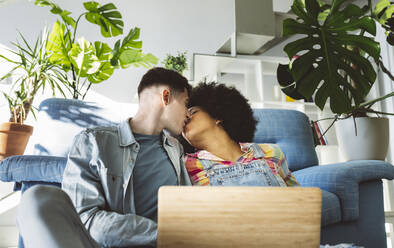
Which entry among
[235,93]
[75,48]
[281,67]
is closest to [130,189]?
[235,93]

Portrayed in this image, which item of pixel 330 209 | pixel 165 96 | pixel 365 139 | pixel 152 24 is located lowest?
pixel 330 209

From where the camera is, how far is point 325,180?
1.51 m

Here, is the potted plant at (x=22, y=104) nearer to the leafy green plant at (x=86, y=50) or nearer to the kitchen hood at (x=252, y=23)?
A: the leafy green plant at (x=86, y=50)

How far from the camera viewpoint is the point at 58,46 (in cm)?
242

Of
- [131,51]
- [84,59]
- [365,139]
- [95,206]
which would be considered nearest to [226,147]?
[95,206]

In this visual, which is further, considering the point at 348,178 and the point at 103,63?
the point at 103,63

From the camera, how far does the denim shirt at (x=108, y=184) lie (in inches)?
34.8

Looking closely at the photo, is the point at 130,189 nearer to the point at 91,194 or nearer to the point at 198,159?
the point at 91,194

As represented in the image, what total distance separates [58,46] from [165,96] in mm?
1559

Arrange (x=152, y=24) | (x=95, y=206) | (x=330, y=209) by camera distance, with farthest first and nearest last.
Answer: (x=152, y=24), (x=330, y=209), (x=95, y=206)

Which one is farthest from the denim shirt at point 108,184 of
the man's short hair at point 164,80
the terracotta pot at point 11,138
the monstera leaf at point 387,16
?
the monstera leaf at point 387,16

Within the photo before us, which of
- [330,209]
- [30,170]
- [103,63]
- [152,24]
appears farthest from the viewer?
[152,24]

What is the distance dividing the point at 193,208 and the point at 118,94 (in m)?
3.71

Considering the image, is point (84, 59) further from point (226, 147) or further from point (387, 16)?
point (387, 16)
